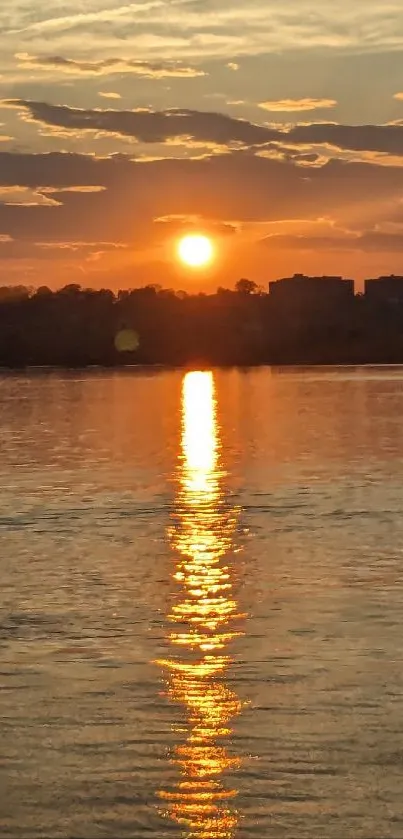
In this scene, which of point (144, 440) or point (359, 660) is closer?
point (359, 660)

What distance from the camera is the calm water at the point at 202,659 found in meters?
12.1

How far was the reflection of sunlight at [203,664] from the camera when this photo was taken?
39.5 ft

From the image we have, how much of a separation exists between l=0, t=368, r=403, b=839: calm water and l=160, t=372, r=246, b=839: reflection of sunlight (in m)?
0.03

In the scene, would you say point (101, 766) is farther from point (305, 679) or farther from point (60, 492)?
point (60, 492)

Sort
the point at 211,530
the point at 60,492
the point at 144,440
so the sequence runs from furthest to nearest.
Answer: the point at 144,440, the point at 60,492, the point at 211,530

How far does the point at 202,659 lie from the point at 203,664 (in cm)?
30

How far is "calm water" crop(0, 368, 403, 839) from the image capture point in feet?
39.7

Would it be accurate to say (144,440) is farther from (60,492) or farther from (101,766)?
(101,766)

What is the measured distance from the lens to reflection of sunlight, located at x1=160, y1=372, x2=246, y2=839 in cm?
1205

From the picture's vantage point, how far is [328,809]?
1187cm

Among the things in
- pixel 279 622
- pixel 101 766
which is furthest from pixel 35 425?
pixel 101 766

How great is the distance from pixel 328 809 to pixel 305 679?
14.2 feet

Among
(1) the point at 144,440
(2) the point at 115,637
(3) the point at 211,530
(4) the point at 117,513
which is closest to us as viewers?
(2) the point at 115,637

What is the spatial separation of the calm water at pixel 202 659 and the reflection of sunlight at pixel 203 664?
30mm
